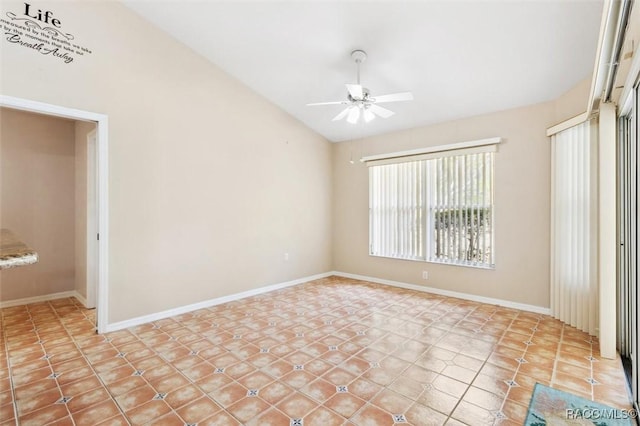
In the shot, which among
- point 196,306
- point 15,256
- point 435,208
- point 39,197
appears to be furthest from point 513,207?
point 39,197

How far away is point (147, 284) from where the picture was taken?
3713mm

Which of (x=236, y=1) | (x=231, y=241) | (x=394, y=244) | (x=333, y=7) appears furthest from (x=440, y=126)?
(x=231, y=241)

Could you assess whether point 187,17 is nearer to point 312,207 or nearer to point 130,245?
point 130,245

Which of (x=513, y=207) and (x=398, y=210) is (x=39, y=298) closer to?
(x=398, y=210)

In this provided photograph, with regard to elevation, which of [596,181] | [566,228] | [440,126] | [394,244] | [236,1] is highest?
[236,1]

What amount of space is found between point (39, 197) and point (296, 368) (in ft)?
15.7

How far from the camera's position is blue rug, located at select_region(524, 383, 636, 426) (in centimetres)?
193

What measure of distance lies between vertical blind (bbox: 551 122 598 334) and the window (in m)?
0.81

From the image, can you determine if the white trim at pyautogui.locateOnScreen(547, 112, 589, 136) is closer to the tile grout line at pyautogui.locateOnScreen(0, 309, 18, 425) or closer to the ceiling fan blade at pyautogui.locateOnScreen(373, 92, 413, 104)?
the ceiling fan blade at pyautogui.locateOnScreen(373, 92, 413, 104)

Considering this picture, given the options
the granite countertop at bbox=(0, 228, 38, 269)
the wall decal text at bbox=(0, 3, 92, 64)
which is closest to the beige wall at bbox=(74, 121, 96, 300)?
the wall decal text at bbox=(0, 3, 92, 64)

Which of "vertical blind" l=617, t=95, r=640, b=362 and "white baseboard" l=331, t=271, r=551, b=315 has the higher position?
"vertical blind" l=617, t=95, r=640, b=362

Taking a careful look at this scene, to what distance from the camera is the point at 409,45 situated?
3303 millimetres

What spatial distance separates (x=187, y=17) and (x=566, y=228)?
5127 millimetres

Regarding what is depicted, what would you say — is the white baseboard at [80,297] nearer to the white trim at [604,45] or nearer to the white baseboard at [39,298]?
the white baseboard at [39,298]
